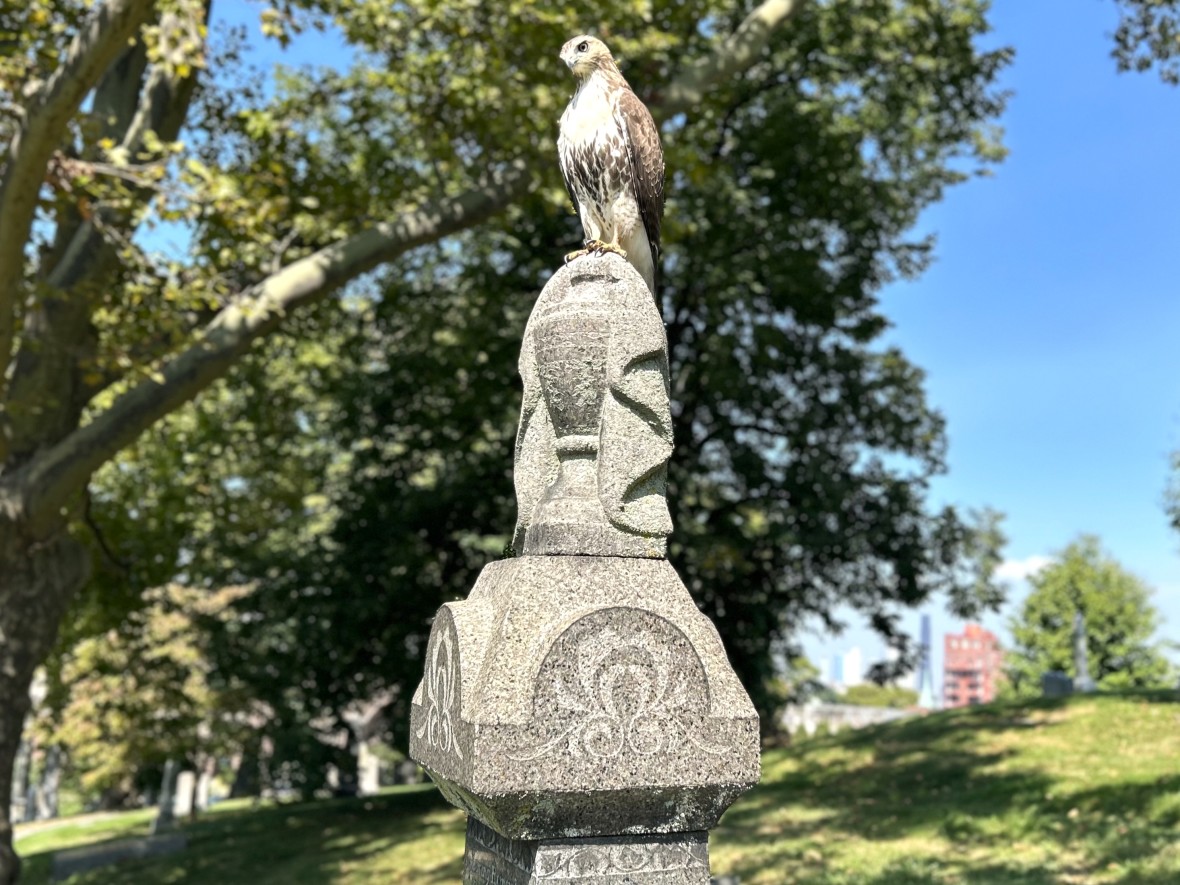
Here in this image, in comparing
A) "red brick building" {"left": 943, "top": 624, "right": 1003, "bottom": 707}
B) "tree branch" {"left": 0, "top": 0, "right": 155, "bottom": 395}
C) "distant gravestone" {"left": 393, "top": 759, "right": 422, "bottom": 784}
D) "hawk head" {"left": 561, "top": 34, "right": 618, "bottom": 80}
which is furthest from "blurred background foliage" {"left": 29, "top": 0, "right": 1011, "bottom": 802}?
"red brick building" {"left": 943, "top": 624, "right": 1003, "bottom": 707}

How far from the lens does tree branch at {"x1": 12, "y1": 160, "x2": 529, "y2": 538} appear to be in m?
9.04

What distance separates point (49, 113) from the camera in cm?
735

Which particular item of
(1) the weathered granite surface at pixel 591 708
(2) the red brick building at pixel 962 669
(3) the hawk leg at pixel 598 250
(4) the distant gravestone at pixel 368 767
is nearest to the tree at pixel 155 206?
(3) the hawk leg at pixel 598 250

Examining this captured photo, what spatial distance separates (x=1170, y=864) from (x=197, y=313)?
10192 mm

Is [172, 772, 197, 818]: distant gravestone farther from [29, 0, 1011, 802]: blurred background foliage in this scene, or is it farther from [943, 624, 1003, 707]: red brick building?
[943, 624, 1003, 707]: red brick building

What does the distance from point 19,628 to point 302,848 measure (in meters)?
6.37

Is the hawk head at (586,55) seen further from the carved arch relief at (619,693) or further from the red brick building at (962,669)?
the red brick building at (962,669)

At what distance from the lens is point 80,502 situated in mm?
11156

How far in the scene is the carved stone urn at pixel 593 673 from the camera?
3.27 metres

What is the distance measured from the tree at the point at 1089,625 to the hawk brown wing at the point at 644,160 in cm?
4391

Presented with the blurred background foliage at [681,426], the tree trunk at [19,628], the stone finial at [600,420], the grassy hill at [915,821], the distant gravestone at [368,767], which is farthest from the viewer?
the distant gravestone at [368,767]

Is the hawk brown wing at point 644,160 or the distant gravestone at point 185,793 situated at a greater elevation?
the hawk brown wing at point 644,160

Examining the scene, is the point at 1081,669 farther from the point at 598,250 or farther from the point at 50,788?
the point at 50,788

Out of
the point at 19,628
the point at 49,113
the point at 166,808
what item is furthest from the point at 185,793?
the point at 49,113
